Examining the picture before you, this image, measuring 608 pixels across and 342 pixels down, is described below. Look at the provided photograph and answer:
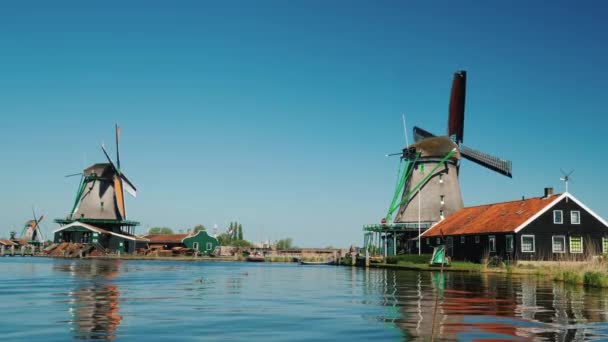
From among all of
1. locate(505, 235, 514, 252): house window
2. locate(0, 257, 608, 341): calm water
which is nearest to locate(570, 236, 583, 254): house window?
locate(505, 235, 514, 252): house window

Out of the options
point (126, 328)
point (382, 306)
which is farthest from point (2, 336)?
point (382, 306)

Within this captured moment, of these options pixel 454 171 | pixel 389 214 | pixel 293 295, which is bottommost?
pixel 293 295

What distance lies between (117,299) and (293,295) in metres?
7.48

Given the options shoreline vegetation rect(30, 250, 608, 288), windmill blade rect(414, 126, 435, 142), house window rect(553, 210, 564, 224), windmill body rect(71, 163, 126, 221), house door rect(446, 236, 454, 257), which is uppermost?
windmill blade rect(414, 126, 435, 142)

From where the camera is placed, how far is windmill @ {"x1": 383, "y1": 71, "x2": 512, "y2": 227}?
223 feet

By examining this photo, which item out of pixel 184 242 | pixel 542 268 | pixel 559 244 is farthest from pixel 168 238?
pixel 542 268

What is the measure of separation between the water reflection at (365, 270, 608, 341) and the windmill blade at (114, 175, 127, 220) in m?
76.0

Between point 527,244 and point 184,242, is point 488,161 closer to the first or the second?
point 527,244

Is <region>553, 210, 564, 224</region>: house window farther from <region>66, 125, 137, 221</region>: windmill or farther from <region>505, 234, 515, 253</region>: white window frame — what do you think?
<region>66, 125, 137, 221</region>: windmill

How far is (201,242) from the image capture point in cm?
10769

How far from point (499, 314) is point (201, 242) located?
92793 mm

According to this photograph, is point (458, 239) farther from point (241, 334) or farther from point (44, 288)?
point (241, 334)

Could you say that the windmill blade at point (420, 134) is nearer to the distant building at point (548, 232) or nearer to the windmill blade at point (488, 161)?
the windmill blade at point (488, 161)

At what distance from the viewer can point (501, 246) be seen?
168 feet
